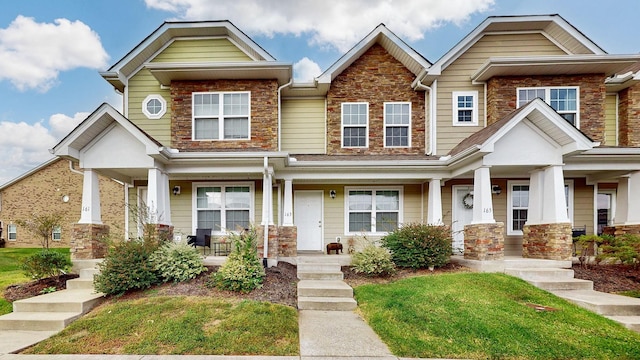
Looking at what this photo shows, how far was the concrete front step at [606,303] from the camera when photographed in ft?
20.0

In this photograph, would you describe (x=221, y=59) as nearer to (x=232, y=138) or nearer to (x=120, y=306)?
(x=232, y=138)

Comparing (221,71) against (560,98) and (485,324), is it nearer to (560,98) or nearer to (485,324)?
(485,324)

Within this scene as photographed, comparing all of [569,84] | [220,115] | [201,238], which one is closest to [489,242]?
[569,84]

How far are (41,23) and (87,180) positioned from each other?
8.98 metres

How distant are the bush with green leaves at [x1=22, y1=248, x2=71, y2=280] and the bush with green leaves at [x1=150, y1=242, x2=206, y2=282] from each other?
2.69 metres

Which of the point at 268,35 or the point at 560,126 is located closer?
the point at 560,126

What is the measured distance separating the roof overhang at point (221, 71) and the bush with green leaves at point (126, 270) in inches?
212

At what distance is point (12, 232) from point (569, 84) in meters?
30.4

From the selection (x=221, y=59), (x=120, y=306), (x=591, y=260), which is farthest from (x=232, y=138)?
(x=591, y=260)

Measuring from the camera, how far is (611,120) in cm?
1095

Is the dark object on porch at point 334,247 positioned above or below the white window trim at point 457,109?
below

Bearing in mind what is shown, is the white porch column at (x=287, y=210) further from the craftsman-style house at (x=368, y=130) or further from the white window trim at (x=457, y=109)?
the white window trim at (x=457, y=109)

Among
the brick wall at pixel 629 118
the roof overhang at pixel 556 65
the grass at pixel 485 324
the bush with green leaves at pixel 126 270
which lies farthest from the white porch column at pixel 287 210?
the brick wall at pixel 629 118

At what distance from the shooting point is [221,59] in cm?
1102
